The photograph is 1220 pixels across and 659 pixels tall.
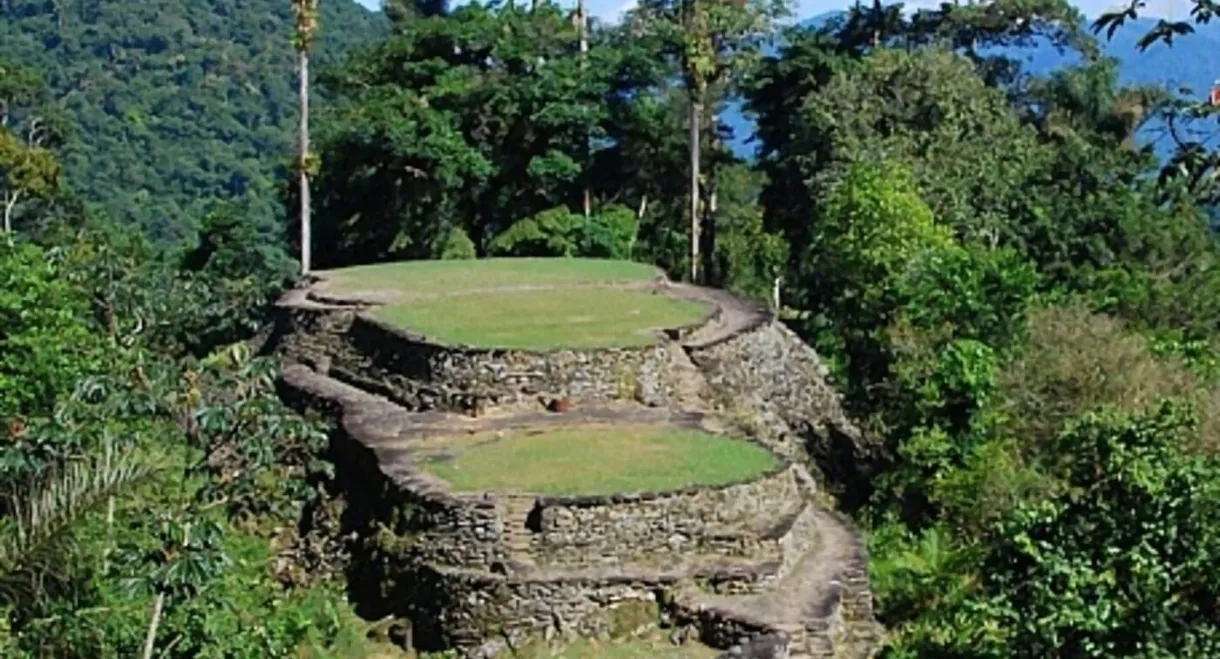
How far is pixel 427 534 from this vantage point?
14.4m

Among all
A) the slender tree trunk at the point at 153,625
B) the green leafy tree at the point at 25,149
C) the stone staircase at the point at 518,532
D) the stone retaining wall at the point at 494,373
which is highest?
the green leafy tree at the point at 25,149

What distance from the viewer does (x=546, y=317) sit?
19.2m

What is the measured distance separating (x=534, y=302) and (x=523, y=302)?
0.42 ft

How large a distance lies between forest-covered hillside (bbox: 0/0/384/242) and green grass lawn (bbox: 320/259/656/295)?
37.6m

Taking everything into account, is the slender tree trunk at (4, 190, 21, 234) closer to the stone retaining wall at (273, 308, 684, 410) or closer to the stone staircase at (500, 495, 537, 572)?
the stone retaining wall at (273, 308, 684, 410)

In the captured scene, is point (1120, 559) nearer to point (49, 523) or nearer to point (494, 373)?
point (49, 523)

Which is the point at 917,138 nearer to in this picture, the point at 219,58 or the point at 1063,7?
the point at 1063,7

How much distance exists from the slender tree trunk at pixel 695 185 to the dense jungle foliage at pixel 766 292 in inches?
18.1

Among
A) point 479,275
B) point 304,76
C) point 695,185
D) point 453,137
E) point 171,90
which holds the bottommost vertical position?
point 479,275

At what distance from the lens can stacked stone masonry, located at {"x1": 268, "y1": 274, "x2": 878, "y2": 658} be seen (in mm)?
13469

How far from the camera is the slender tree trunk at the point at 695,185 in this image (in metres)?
27.7

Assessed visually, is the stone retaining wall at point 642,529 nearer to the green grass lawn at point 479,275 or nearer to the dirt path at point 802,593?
the dirt path at point 802,593

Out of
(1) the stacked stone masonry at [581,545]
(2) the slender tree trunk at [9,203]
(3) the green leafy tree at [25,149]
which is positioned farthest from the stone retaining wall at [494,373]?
(2) the slender tree trunk at [9,203]

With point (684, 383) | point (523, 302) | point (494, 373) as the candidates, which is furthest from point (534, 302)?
point (494, 373)
